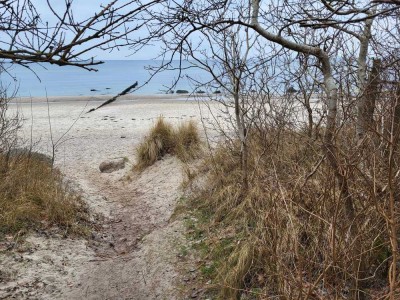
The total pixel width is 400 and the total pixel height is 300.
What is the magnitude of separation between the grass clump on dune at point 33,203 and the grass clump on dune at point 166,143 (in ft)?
9.31

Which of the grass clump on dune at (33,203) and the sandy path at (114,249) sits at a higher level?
the grass clump on dune at (33,203)

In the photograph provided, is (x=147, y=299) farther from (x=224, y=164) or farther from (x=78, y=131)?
(x=78, y=131)

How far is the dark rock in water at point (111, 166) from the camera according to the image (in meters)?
10.5

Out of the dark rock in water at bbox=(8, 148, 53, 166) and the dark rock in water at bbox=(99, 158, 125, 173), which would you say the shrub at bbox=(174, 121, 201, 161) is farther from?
the dark rock in water at bbox=(8, 148, 53, 166)

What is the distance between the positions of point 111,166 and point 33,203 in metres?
4.26

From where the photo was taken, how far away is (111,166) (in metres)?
10.6

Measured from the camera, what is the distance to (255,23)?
148 inches

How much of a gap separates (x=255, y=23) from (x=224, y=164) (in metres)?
3.93

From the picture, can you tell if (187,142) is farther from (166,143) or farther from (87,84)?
(87,84)

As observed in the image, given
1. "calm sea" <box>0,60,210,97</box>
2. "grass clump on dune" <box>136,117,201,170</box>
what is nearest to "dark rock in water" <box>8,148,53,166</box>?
"calm sea" <box>0,60,210,97</box>

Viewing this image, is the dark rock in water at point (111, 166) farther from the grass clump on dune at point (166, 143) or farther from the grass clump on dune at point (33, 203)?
the grass clump on dune at point (33, 203)

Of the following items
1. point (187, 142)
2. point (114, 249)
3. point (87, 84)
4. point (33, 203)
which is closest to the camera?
point (114, 249)

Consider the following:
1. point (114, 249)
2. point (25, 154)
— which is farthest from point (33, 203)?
point (25, 154)

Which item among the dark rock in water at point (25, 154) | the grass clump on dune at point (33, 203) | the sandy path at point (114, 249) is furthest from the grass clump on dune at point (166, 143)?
the grass clump on dune at point (33, 203)
